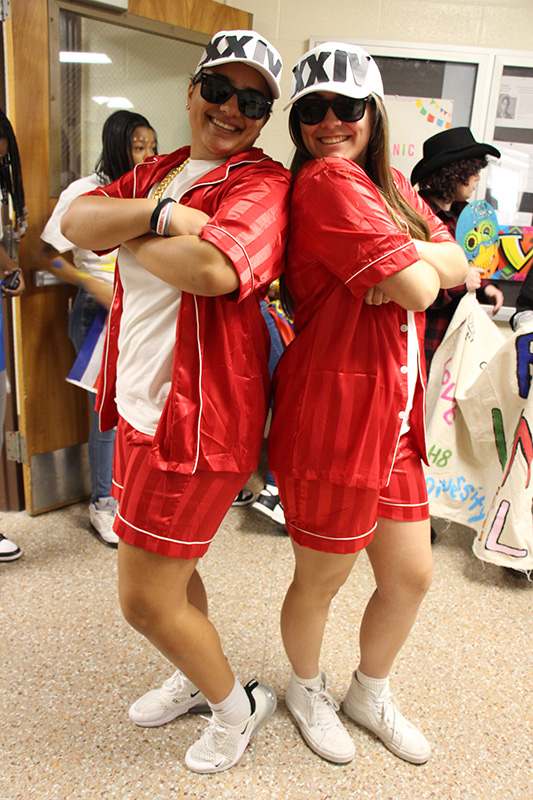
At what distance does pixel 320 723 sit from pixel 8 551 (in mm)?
1304

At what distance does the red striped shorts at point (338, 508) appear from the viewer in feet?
3.87

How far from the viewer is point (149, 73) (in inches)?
101

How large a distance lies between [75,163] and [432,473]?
1886 millimetres

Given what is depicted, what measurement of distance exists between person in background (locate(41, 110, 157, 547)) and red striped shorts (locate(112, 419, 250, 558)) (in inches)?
Result: 47.3

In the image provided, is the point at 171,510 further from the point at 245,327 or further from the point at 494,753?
the point at 494,753

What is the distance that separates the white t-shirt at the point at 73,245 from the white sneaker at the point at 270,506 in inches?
43.4

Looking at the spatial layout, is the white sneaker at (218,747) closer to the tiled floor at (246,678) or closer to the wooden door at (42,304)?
the tiled floor at (246,678)

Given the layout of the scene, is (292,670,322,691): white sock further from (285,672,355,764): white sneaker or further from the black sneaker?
the black sneaker

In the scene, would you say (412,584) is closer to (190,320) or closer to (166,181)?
(190,320)

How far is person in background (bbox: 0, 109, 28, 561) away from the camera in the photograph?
2031mm

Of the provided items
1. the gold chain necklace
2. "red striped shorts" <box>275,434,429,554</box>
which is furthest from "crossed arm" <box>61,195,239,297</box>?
"red striped shorts" <box>275,434,429,554</box>

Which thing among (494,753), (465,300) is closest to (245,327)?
(494,753)

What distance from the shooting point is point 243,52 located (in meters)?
1.05

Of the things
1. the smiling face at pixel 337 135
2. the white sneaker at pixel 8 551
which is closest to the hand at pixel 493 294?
the smiling face at pixel 337 135
